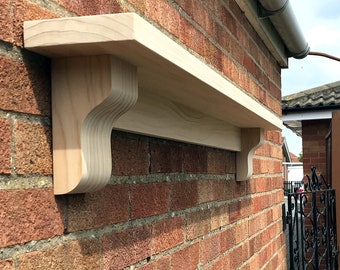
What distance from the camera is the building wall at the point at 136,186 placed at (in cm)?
101

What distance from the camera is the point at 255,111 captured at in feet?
6.63

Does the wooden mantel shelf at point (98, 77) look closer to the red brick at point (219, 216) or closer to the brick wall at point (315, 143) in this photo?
the red brick at point (219, 216)

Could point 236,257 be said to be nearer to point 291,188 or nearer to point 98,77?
point 98,77

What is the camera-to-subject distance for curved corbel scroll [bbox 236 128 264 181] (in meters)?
2.70

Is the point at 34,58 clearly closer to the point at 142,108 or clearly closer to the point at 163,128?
the point at 142,108

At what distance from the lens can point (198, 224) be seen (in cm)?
208

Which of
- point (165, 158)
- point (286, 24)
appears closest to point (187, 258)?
point (165, 158)

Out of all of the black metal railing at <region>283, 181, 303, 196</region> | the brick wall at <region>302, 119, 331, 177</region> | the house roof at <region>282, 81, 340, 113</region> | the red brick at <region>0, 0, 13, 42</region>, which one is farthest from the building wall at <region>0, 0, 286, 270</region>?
the brick wall at <region>302, 119, 331, 177</region>

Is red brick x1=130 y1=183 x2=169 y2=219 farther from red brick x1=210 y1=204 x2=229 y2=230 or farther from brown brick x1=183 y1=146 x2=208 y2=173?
red brick x1=210 y1=204 x2=229 y2=230

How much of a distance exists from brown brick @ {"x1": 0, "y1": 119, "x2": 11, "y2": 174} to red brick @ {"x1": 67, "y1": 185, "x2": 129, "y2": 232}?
0.22m

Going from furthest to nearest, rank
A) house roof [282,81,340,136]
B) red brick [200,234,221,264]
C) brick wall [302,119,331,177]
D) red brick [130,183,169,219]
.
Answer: brick wall [302,119,331,177] → house roof [282,81,340,136] → red brick [200,234,221,264] → red brick [130,183,169,219]

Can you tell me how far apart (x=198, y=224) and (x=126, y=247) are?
2.19ft

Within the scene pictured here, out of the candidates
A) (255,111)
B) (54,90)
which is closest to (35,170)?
(54,90)

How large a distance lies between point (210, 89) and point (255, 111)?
0.59 m
